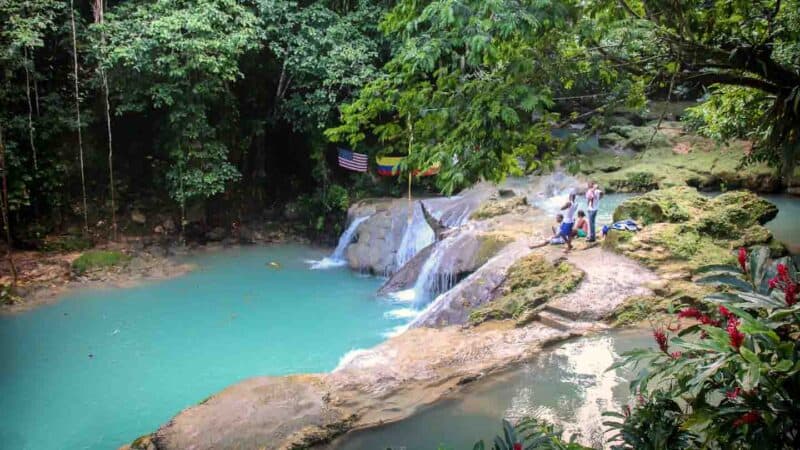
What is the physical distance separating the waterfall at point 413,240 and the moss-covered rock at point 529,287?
174 inches

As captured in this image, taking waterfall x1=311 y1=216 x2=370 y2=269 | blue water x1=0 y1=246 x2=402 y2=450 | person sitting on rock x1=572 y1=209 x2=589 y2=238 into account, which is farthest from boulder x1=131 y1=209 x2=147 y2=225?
person sitting on rock x1=572 y1=209 x2=589 y2=238

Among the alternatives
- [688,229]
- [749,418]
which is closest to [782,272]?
[749,418]

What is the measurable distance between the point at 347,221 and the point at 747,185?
10.6 metres

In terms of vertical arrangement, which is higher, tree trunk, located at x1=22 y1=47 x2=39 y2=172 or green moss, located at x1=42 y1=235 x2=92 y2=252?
tree trunk, located at x1=22 y1=47 x2=39 y2=172

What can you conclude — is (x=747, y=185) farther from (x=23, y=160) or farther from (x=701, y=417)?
(x=23, y=160)

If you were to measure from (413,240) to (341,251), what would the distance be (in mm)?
2016

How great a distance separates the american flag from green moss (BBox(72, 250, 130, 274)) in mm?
5765

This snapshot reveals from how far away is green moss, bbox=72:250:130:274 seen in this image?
12.6 meters

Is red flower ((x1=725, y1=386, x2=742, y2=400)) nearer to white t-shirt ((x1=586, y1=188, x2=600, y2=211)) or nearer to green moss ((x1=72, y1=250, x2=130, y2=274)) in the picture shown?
white t-shirt ((x1=586, y1=188, x2=600, y2=211))

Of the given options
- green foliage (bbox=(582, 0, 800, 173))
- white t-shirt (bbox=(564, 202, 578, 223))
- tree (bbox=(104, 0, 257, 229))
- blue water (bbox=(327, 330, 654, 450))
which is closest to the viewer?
green foliage (bbox=(582, 0, 800, 173))

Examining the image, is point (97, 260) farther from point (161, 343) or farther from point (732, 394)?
point (732, 394)

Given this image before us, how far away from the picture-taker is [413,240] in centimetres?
1345

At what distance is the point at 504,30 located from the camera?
3.60 meters

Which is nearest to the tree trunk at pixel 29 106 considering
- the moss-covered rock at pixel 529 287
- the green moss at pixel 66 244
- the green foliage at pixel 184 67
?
the green foliage at pixel 184 67
